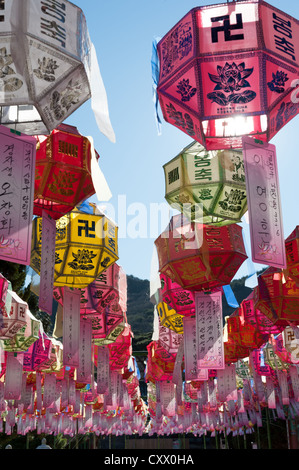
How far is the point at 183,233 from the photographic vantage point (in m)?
7.56

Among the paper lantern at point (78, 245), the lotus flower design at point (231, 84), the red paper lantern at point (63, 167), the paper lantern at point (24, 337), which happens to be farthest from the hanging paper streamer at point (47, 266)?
the paper lantern at point (24, 337)

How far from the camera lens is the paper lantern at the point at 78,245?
22.6ft

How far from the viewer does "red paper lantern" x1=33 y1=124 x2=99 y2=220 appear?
5.39m

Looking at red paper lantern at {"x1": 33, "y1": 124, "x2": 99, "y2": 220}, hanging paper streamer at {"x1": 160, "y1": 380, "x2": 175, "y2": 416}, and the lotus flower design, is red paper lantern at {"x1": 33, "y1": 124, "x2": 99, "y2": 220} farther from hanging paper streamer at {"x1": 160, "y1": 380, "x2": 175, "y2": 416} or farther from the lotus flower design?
hanging paper streamer at {"x1": 160, "y1": 380, "x2": 175, "y2": 416}

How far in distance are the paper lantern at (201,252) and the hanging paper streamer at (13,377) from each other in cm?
485

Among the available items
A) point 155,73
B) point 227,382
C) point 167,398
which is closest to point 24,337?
point 227,382

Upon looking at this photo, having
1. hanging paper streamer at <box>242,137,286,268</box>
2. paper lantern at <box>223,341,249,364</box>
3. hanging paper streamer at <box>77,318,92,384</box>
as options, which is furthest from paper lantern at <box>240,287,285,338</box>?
hanging paper streamer at <box>242,137,286,268</box>

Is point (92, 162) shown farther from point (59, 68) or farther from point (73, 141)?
point (59, 68)

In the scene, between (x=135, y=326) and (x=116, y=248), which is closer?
(x=116, y=248)

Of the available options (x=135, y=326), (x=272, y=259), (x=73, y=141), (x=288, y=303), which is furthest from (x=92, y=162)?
(x=135, y=326)

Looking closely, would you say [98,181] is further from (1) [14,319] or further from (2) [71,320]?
(1) [14,319]

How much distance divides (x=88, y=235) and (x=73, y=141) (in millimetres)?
1771

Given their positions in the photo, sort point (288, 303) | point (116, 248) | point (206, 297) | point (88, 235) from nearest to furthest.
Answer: point (88, 235) < point (116, 248) < point (206, 297) < point (288, 303)

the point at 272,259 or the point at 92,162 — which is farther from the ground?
the point at 92,162
